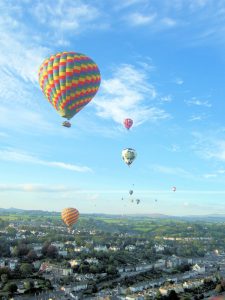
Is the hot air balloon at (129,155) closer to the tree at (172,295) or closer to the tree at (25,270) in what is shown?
the tree at (172,295)

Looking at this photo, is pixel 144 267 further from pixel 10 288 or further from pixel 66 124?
pixel 66 124

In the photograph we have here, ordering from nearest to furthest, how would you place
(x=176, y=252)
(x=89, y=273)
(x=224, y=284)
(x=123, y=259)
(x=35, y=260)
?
(x=224, y=284)
(x=89, y=273)
(x=35, y=260)
(x=123, y=259)
(x=176, y=252)

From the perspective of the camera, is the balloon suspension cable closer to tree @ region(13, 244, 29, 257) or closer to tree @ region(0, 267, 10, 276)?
tree @ region(0, 267, 10, 276)

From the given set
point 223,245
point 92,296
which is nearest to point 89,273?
point 92,296

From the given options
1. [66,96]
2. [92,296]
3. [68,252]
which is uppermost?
[66,96]

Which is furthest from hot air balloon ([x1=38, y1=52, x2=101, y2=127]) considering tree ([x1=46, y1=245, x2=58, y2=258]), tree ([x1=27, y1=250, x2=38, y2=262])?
tree ([x1=46, y1=245, x2=58, y2=258])

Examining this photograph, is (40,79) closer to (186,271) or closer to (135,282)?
(135,282)

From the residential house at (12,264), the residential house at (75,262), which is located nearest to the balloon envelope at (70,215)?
the residential house at (75,262)

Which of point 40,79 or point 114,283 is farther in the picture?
point 114,283
